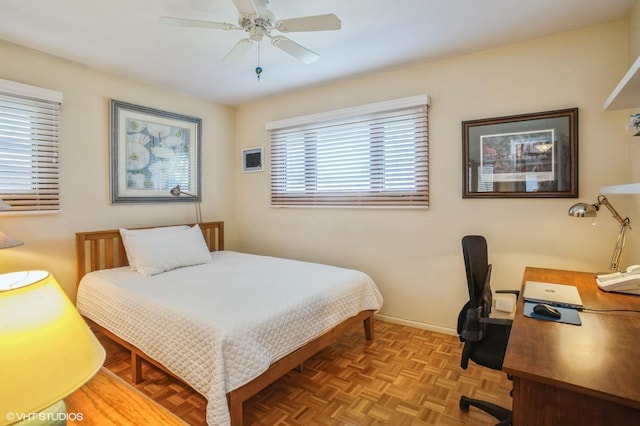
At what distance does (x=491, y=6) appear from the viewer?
2.07 m

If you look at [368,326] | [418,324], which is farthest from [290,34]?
[418,324]

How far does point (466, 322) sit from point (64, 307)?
1.66 meters

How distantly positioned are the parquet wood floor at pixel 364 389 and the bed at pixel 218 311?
223 mm

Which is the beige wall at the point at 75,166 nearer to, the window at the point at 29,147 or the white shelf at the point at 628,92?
the window at the point at 29,147

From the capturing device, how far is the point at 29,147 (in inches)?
104

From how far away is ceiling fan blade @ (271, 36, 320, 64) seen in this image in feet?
6.52

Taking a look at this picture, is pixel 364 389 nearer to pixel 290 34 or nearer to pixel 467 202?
pixel 467 202

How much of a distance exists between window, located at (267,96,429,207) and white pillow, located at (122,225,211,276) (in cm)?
112

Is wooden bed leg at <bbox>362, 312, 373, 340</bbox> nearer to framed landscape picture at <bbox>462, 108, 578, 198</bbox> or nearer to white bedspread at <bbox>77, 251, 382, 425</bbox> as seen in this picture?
white bedspread at <bbox>77, 251, 382, 425</bbox>

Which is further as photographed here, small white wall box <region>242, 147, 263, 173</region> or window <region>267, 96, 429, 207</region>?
small white wall box <region>242, 147, 263, 173</region>

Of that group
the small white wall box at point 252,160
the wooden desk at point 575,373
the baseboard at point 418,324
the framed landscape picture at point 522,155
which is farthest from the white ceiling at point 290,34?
the baseboard at point 418,324

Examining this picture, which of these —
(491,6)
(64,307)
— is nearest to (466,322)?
(64,307)

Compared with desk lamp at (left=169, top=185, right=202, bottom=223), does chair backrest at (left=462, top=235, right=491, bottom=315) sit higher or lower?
lower

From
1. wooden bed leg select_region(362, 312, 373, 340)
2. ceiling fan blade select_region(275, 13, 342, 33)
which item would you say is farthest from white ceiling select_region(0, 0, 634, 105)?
wooden bed leg select_region(362, 312, 373, 340)
